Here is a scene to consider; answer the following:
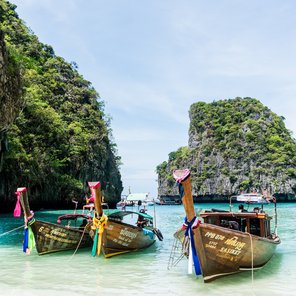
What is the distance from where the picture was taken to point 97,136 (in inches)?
1849

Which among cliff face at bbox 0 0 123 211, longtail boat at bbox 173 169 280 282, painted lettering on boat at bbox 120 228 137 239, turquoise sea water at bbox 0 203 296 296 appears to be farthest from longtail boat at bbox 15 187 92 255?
cliff face at bbox 0 0 123 211

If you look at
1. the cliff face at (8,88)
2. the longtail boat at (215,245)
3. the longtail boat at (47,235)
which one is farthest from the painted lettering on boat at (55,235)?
the cliff face at (8,88)

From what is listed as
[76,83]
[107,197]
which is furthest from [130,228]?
[76,83]

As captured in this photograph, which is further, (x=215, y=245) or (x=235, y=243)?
(x=235, y=243)

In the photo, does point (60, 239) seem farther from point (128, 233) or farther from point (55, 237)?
point (128, 233)

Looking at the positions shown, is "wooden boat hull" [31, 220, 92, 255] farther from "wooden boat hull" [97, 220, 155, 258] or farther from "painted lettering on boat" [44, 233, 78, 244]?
"wooden boat hull" [97, 220, 155, 258]

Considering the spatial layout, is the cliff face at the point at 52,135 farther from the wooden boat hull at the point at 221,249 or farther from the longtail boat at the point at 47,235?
the wooden boat hull at the point at 221,249

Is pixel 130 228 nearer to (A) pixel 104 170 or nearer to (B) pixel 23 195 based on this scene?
(B) pixel 23 195

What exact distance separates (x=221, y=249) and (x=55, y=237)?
6.22m

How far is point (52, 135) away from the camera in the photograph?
38.7m

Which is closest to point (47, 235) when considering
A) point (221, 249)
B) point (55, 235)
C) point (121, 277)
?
point (55, 235)

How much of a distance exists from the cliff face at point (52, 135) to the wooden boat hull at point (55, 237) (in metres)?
11.4

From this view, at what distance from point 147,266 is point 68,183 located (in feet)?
103

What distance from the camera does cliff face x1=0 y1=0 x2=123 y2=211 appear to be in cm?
3366
